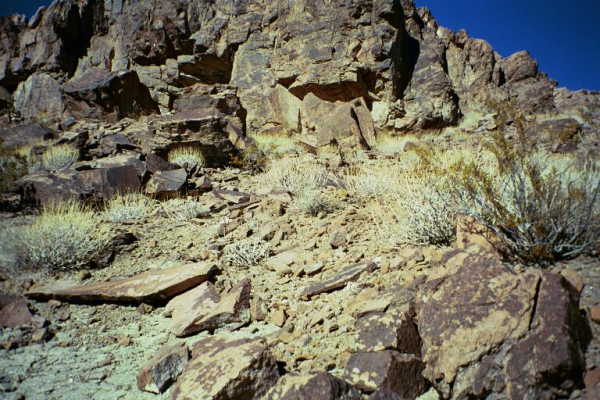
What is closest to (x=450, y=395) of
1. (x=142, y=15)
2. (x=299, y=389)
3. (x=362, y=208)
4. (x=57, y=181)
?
(x=299, y=389)

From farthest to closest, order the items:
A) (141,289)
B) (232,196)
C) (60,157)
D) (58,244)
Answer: (60,157), (232,196), (58,244), (141,289)

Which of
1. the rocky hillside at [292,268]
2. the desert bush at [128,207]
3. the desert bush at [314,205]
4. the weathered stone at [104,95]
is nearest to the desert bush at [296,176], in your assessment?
the rocky hillside at [292,268]

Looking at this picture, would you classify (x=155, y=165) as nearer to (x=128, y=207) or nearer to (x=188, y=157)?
(x=188, y=157)

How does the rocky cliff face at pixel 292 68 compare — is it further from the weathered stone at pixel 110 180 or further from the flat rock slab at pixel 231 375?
the flat rock slab at pixel 231 375

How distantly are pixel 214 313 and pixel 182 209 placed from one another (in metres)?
3.21

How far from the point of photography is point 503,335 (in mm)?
1500

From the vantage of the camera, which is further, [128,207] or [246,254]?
[128,207]

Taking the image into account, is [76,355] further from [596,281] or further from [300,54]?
[300,54]

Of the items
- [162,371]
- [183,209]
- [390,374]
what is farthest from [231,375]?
[183,209]

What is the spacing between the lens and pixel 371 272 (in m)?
2.68

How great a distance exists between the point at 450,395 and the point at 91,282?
3676 mm

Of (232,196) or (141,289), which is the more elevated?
(232,196)

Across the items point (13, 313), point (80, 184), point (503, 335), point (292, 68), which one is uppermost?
point (292, 68)

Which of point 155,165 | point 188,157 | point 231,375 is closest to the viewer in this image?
point 231,375
